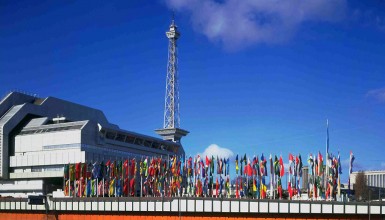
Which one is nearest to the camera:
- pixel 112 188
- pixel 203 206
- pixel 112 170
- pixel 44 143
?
pixel 203 206

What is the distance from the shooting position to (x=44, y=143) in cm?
17400

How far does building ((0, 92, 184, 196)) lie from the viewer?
A: 166125mm

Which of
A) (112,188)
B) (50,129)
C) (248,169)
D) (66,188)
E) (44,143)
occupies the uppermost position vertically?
(50,129)

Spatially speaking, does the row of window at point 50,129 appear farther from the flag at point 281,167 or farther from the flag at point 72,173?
the flag at point 281,167

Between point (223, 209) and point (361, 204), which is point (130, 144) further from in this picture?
point (361, 204)

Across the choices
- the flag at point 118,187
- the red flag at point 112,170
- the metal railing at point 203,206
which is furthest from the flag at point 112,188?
the metal railing at point 203,206

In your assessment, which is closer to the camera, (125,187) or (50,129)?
(125,187)

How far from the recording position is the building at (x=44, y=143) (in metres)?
166

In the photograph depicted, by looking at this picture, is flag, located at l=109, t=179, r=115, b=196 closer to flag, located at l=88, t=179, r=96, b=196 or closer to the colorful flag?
the colorful flag

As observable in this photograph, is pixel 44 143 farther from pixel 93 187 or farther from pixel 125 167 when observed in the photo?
pixel 93 187

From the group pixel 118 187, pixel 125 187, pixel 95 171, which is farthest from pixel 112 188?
pixel 95 171

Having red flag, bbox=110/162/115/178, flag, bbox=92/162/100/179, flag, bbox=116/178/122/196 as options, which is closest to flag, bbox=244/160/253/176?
flag, bbox=116/178/122/196

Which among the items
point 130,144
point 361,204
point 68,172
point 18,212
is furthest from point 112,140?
point 361,204

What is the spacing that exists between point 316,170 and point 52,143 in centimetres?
9754
